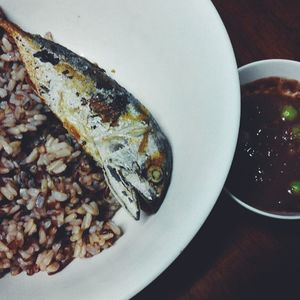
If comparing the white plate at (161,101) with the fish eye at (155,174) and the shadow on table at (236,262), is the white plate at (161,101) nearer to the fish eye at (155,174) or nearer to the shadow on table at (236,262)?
the fish eye at (155,174)

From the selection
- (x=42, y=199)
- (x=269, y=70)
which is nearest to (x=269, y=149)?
(x=269, y=70)

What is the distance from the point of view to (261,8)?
1.57 meters

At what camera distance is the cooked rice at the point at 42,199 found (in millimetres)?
1250

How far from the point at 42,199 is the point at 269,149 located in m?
0.68

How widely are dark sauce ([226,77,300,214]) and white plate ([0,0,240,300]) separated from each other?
0.84 ft

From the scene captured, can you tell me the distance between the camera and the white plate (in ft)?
3.53

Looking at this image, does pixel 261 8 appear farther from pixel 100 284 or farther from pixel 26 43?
pixel 100 284

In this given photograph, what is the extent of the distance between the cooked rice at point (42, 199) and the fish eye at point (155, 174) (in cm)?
19

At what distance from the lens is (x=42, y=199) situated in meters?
1.25

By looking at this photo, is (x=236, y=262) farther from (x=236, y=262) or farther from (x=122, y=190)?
(x=122, y=190)

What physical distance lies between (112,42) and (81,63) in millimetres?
185

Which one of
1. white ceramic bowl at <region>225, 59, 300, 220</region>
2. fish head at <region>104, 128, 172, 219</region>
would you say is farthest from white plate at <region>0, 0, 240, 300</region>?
white ceramic bowl at <region>225, 59, 300, 220</region>

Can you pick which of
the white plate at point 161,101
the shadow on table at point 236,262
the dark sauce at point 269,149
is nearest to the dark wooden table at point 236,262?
the shadow on table at point 236,262

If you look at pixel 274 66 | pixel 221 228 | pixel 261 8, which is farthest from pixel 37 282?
pixel 261 8
